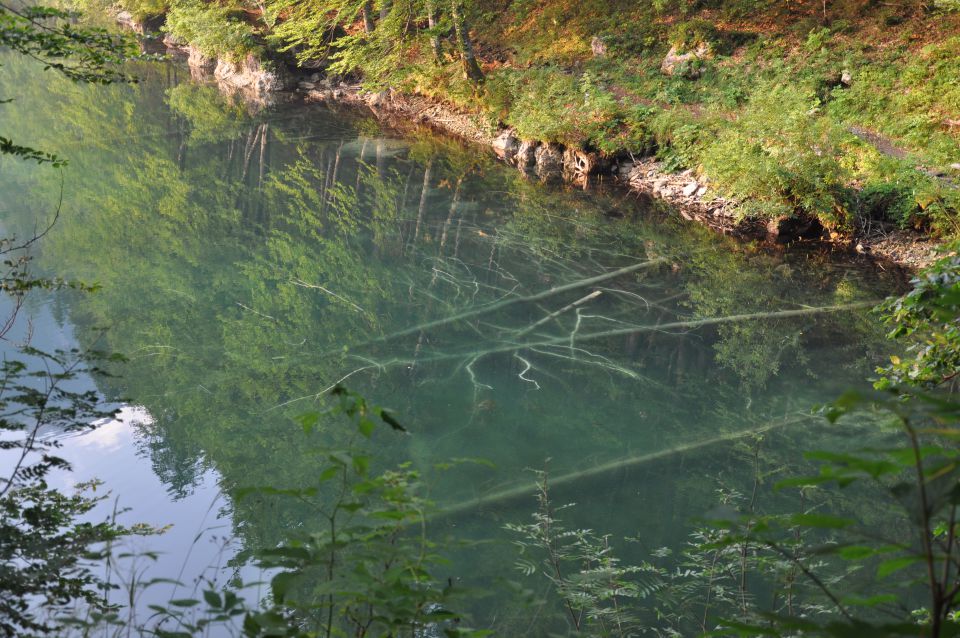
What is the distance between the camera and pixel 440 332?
8336mm

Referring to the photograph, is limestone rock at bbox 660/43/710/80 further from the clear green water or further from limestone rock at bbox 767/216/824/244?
limestone rock at bbox 767/216/824/244

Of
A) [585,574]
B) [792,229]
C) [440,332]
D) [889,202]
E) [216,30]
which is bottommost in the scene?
[440,332]

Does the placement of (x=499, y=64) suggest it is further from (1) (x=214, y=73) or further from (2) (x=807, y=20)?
(1) (x=214, y=73)

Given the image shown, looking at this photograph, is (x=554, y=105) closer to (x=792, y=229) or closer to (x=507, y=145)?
(x=507, y=145)

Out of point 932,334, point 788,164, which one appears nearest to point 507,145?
point 788,164

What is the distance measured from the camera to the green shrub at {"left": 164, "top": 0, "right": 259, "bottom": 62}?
22.0 meters

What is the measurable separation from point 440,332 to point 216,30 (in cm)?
1774

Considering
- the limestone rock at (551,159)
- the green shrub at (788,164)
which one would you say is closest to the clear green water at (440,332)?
the green shrub at (788,164)

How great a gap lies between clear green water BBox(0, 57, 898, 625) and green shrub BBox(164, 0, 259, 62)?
340 inches

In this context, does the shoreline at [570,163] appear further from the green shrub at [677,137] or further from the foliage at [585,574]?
the foliage at [585,574]

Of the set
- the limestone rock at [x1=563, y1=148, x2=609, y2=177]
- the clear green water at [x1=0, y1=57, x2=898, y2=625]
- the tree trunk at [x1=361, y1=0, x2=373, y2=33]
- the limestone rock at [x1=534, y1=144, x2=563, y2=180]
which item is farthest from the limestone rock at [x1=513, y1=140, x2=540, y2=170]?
the tree trunk at [x1=361, y1=0, x2=373, y2=33]

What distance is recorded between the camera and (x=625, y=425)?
6867 millimetres

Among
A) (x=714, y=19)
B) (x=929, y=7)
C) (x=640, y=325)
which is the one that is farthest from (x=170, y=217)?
(x=929, y=7)

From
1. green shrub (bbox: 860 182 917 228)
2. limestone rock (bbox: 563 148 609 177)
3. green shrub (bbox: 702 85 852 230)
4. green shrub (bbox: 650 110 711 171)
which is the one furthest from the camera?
limestone rock (bbox: 563 148 609 177)
